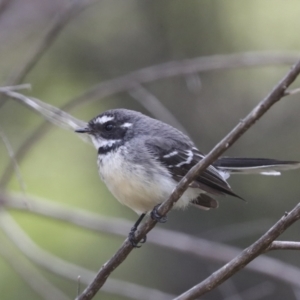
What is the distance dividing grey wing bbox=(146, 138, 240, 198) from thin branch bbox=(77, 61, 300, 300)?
71cm

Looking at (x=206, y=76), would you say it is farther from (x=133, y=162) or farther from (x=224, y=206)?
(x=133, y=162)

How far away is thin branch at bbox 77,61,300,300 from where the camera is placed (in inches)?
71.4

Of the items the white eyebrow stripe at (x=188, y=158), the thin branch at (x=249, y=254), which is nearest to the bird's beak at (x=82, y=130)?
the white eyebrow stripe at (x=188, y=158)

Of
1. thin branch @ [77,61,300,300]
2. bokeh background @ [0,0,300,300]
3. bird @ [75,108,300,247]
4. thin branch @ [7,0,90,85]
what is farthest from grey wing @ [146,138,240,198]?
bokeh background @ [0,0,300,300]

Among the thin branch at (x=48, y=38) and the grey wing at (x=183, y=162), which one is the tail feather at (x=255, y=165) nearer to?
the grey wing at (x=183, y=162)

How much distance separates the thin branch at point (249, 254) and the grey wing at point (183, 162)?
2.96 ft

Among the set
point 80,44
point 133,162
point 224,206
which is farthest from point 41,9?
point 133,162

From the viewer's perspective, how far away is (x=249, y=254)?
86.0 inches

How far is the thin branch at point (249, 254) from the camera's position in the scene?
2.12 m

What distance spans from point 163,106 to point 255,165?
233 cm

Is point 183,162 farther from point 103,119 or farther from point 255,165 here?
point 103,119

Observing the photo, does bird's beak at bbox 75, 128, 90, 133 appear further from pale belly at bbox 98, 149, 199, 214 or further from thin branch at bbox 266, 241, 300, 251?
thin branch at bbox 266, 241, 300, 251

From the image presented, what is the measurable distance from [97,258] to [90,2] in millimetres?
3040

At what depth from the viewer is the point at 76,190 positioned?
6160mm
